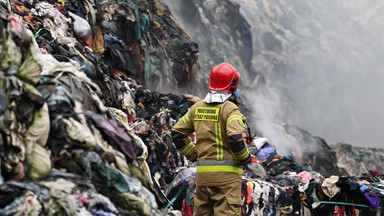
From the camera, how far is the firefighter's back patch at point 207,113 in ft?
Result: 10.4

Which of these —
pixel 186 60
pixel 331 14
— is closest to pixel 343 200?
pixel 186 60

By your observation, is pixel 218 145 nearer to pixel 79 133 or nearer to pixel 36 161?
pixel 79 133

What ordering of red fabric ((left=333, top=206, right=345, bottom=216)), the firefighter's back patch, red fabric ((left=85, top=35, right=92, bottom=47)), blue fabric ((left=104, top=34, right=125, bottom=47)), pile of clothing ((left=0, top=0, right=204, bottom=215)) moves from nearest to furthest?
1. pile of clothing ((left=0, top=0, right=204, bottom=215))
2. the firefighter's back patch
3. red fabric ((left=333, top=206, right=345, bottom=216))
4. red fabric ((left=85, top=35, right=92, bottom=47))
5. blue fabric ((left=104, top=34, right=125, bottom=47))

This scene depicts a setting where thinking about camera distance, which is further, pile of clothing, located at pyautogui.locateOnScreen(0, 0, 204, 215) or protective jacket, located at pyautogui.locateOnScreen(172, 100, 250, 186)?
protective jacket, located at pyautogui.locateOnScreen(172, 100, 250, 186)

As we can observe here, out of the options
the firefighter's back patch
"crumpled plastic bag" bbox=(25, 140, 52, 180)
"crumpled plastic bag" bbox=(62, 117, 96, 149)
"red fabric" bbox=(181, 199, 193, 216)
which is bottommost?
"red fabric" bbox=(181, 199, 193, 216)

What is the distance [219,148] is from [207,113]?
288mm

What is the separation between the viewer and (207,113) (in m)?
3.23

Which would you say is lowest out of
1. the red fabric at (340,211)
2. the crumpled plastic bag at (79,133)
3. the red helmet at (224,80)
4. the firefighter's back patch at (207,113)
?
the red fabric at (340,211)

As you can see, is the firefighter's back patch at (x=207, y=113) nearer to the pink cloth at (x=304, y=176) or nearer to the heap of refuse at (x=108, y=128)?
the heap of refuse at (x=108, y=128)

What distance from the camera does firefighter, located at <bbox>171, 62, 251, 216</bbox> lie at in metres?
3.07

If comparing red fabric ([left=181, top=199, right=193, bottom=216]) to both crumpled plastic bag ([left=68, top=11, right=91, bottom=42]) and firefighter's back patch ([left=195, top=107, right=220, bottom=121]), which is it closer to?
firefighter's back patch ([left=195, top=107, right=220, bottom=121])

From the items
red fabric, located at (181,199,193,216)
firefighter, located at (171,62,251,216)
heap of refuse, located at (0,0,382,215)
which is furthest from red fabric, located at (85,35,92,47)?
firefighter, located at (171,62,251,216)

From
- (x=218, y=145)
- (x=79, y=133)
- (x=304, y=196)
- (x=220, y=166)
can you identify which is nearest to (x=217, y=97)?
(x=218, y=145)

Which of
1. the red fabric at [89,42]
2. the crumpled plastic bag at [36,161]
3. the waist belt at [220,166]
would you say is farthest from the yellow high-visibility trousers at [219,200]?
the red fabric at [89,42]
